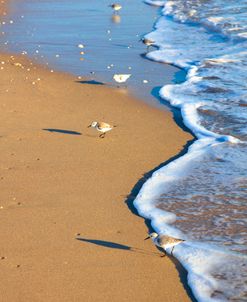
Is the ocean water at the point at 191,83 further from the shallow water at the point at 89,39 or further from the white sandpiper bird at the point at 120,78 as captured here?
the white sandpiper bird at the point at 120,78

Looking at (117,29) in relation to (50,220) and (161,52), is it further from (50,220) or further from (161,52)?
(50,220)

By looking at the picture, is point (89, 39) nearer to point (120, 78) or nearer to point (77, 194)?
point (120, 78)

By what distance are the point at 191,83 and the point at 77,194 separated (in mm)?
5694

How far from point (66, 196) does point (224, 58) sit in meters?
7.85

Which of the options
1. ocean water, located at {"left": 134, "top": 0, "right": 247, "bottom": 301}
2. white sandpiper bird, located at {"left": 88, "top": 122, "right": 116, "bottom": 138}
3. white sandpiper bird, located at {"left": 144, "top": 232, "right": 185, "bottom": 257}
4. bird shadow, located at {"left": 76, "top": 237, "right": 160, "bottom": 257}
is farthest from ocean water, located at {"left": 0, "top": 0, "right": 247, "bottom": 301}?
white sandpiper bird, located at {"left": 88, "top": 122, "right": 116, "bottom": 138}

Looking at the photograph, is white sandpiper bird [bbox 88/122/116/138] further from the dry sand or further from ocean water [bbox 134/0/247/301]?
ocean water [bbox 134/0/247/301]

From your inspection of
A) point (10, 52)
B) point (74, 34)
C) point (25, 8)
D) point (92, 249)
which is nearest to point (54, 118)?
point (92, 249)

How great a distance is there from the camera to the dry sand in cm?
581

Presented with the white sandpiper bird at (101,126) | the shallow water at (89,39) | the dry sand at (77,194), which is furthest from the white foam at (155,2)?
the white sandpiper bird at (101,126)

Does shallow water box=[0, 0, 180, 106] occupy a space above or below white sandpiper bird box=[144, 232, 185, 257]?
below

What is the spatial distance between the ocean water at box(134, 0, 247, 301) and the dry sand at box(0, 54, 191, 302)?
0.83 ft

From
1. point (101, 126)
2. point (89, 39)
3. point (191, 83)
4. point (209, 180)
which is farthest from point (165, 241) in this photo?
point (89, 39)

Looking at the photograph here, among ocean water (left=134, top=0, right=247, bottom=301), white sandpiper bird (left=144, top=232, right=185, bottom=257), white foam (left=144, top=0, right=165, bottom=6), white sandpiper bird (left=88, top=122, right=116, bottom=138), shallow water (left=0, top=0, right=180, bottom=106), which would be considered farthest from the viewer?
white foam (left=144, top=0, right=165, bottom=6)

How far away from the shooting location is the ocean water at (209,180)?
20.3 ft
